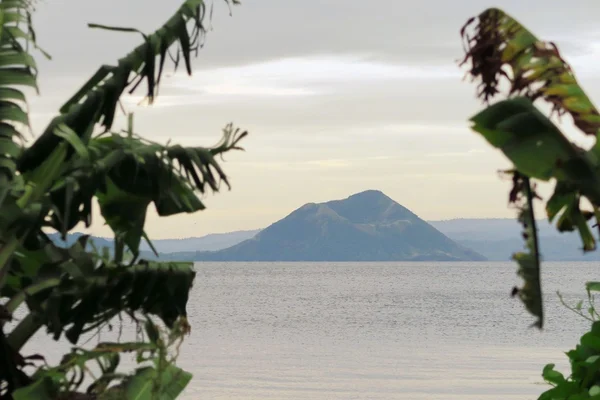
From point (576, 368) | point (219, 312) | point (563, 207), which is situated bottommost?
point (219, 312)

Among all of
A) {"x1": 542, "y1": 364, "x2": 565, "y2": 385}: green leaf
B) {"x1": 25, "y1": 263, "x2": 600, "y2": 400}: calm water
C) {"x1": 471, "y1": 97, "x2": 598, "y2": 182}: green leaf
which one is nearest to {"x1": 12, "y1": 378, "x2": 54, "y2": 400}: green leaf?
{"x1": 25, "y1": 263, "x2": 600, "y2": 400}: calm water

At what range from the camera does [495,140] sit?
16.0ft

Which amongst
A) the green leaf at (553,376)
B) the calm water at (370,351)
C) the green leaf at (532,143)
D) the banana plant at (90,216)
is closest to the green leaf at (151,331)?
the banana plant at (90,216)

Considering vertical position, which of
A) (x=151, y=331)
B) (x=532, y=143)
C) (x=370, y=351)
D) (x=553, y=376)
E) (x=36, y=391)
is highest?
(x=532, y=143)

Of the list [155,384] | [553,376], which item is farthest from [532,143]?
[155,384]

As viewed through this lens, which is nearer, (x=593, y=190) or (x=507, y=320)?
(x=593, y=190)

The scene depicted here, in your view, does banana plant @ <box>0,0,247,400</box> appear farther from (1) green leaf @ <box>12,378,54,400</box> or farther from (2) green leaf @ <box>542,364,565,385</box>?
(2) green leaf @ <box>542,364,565,385</box>

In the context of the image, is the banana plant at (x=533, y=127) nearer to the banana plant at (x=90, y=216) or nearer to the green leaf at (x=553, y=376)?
the green leaf at (x=553, y=376)

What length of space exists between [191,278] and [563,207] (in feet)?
13.4

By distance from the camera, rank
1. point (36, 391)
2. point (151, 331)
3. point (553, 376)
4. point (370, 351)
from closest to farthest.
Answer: point (553, 376)
point (36, 391)
point (151, 331)
point (370, 351)

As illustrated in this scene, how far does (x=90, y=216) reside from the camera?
8195 millimetres

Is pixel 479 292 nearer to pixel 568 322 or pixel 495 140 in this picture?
A: pixel 568 322

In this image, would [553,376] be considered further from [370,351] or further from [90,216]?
[370,351]

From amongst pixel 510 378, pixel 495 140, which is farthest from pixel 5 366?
pixel 510 378
